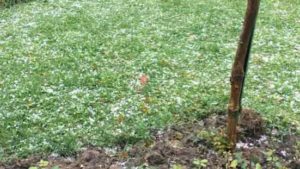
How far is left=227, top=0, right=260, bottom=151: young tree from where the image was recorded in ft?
16.1

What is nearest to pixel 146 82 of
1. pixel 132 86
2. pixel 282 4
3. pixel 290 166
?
pixel 132 86

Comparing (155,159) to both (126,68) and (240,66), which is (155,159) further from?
(126,68)

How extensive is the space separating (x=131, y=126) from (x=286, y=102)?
90.5 inches

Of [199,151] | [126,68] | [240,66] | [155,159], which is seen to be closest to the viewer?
[240,66]

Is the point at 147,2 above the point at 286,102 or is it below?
above

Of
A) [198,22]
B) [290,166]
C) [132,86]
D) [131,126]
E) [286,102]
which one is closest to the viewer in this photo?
[290,166]

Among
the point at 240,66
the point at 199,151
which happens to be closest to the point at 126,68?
the point at 199,151

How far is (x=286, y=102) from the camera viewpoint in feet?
23.0

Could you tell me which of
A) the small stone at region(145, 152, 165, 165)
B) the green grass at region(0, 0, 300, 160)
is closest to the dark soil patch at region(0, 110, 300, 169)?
the small stone at region(145, 152, 165, 165)

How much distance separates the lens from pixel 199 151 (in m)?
5.61

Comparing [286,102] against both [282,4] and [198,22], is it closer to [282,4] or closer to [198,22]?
[198,22]

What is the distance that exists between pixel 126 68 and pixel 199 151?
2993 millimetres

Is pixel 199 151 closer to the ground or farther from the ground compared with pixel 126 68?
closer to the ground

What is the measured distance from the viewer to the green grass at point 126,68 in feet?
21.3
